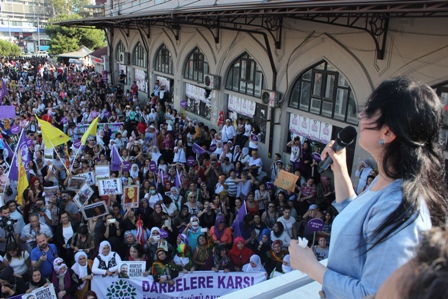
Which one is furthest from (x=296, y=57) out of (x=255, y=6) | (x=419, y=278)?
(x=419, y=278)

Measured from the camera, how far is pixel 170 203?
7949mm

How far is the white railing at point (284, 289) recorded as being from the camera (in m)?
2.08

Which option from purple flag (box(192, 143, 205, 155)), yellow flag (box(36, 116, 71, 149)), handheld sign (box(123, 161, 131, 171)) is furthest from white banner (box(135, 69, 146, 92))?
handheld sign (box(123, 161, 131, 171))

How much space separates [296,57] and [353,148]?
3.12m

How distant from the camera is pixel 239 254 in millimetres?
6504

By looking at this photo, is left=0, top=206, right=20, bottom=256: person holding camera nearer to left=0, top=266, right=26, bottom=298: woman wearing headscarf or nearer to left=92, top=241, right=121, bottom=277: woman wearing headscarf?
left=0, top=266, right=26, bottom=298: woman wearing headscarf

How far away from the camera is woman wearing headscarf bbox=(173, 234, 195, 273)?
20.7 ft

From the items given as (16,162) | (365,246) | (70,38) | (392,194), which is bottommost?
(16,162)

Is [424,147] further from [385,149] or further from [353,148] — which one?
[353,148]

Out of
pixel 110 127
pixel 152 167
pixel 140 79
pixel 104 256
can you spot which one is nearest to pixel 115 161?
pixel 152 167

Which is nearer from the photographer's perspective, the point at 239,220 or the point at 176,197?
the point at 239,220

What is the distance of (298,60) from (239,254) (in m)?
6.17

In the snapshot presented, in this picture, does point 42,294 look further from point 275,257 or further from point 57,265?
point 275,257

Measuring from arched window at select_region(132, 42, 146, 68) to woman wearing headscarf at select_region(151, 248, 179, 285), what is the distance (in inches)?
696
